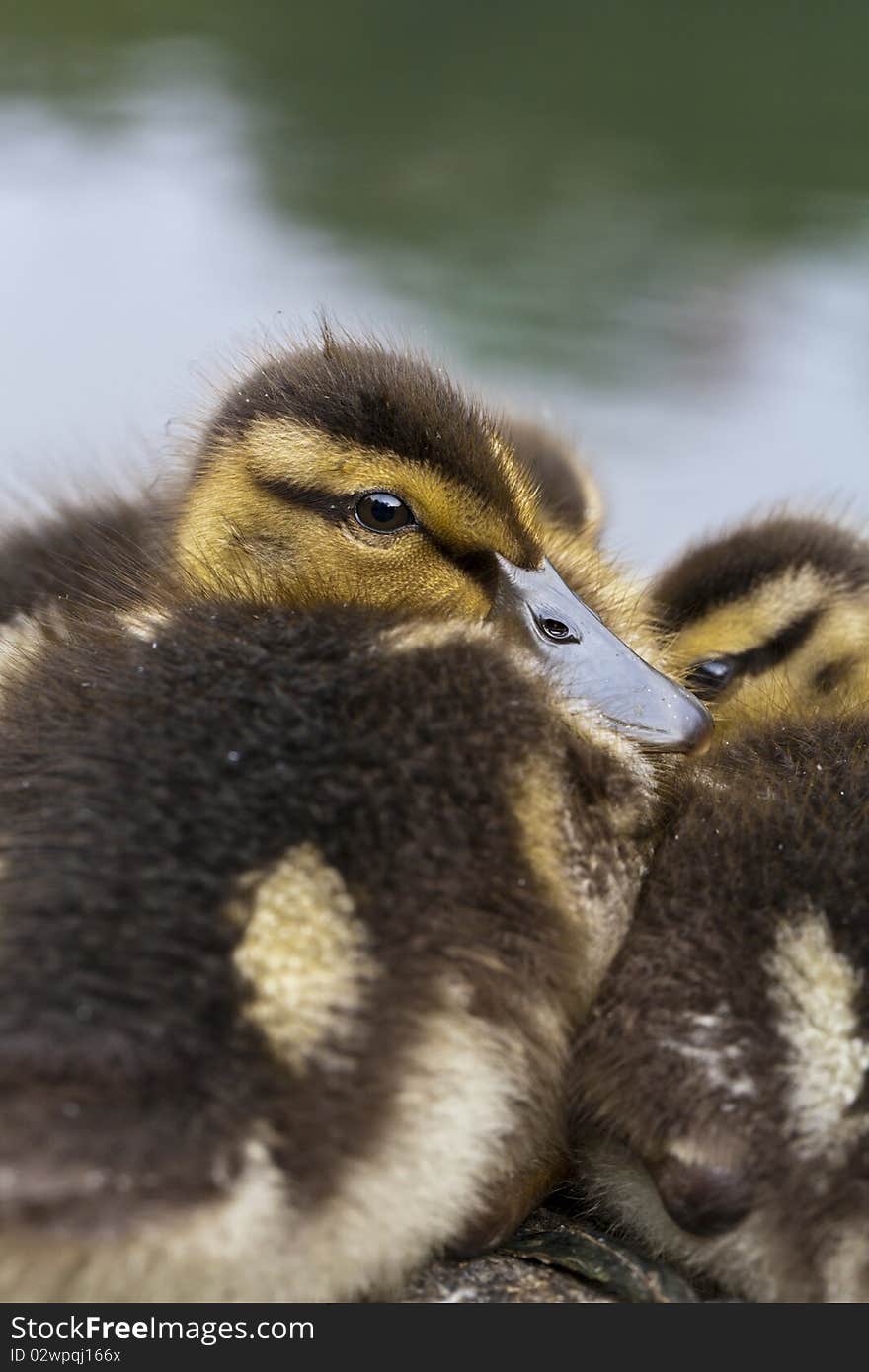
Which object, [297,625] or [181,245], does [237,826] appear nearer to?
[297,625]

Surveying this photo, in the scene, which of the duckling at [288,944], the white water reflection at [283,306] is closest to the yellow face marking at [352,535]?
the duckling at [288,944]

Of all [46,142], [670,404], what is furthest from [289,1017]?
[46,142]

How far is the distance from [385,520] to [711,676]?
380mm

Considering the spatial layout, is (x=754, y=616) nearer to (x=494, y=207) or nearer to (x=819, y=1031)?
(x=819, y=1031)

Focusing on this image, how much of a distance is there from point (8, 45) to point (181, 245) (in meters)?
0.89

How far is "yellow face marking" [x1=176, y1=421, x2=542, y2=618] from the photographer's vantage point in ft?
3.65

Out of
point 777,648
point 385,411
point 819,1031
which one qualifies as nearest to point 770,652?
point 777,648

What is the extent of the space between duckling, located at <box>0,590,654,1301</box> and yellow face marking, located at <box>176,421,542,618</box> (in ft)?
0.41

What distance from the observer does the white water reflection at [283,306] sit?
8.45ft

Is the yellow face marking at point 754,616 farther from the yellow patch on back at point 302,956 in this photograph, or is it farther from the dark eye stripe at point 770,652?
the yellow patch on back at point 302,956

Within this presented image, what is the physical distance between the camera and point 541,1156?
3.17ft

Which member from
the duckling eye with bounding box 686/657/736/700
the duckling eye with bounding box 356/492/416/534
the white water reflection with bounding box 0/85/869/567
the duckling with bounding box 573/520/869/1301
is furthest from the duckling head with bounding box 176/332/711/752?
the white water reflection with bounding box 0/85/869/567

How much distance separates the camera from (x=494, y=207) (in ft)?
10.4
